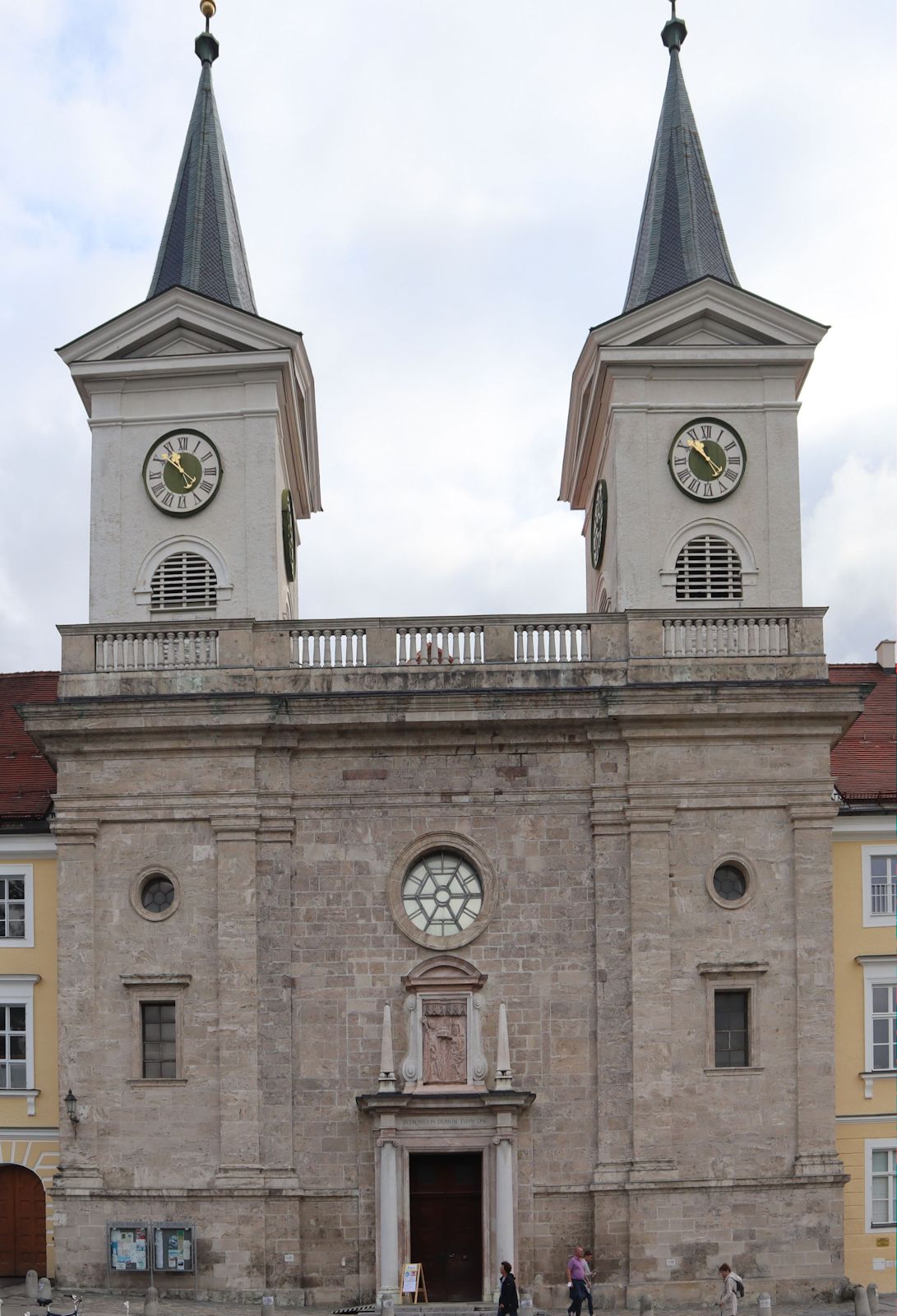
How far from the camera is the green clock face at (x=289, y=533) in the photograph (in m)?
35.2

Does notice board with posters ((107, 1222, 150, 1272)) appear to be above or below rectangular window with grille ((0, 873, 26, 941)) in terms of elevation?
below

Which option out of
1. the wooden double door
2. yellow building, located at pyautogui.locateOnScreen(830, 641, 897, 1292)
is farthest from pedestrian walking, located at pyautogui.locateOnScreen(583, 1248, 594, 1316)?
yellow building, located at pyautogui.locateOnScreen(830, 641, 897, 1292)

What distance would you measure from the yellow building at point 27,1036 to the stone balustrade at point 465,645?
249 cm

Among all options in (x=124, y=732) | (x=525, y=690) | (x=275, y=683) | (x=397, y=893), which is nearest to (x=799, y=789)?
(x=525, y=690)

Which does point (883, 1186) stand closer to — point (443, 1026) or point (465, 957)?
point (443, 1026)

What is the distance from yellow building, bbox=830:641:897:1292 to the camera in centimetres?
3158

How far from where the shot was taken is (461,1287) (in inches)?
1176

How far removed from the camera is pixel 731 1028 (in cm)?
3072

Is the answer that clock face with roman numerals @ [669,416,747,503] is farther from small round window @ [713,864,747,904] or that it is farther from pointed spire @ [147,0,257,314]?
pointed spire @ [147,0,257,314]

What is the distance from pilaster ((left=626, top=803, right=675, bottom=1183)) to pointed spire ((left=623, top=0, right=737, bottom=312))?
1014 centimetres

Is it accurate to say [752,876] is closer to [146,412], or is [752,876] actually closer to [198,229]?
[146,412]

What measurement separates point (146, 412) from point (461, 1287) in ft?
53.2

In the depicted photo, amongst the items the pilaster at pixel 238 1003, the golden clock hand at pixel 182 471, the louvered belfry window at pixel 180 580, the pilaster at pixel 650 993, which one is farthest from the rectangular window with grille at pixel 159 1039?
the golden clock hand at pixel 182 471

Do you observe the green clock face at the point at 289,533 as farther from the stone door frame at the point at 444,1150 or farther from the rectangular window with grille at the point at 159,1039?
the stone door frame at the point at 444,1150
